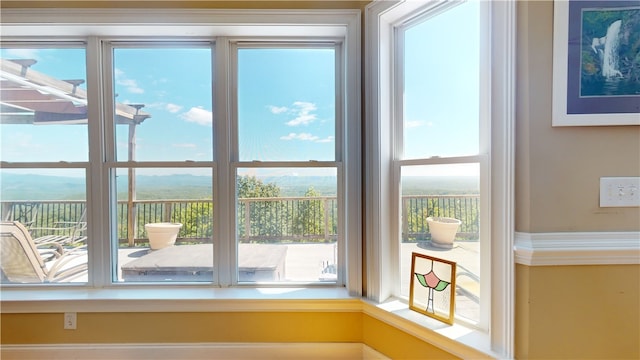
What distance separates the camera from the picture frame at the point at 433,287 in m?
1.33

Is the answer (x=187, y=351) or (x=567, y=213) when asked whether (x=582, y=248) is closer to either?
(x=567, y=213)

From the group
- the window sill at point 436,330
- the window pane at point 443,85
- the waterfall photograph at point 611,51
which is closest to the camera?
the waterfall photograph at point 611,51

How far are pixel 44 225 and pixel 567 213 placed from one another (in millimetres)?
2924

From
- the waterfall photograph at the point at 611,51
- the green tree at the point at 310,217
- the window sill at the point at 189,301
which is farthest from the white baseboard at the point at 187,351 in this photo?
the waterfall photograph at the point at 611,51

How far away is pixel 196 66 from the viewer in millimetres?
1735

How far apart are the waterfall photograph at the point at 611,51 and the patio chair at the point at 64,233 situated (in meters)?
2.79

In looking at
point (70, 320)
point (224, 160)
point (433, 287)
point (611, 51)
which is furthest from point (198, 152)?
point (611, 51)

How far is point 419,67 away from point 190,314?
6.50 ft

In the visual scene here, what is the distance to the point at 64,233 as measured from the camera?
175 cm

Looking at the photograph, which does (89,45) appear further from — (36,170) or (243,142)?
(243,142)

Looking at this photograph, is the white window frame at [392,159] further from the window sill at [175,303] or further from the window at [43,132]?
the window at [43,132]

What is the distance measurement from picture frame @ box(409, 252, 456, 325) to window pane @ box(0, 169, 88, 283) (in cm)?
210

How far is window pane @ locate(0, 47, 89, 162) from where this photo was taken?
1.72 metres

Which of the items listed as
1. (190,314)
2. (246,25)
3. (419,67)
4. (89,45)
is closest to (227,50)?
(246,25)
